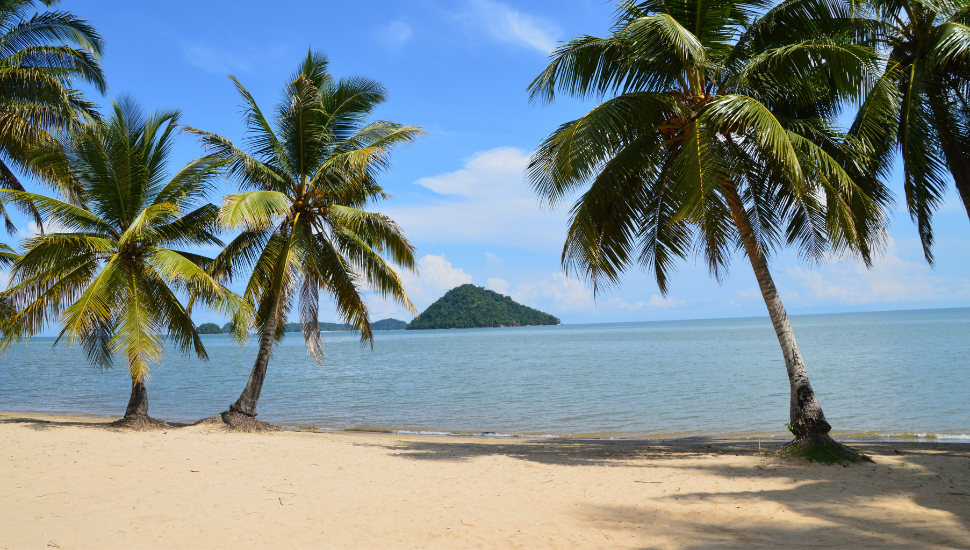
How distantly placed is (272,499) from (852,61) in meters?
8.96

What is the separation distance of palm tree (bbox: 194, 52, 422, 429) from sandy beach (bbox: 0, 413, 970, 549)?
3323 millimetres

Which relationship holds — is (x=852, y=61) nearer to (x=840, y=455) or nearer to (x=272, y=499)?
(x=840, y=455)

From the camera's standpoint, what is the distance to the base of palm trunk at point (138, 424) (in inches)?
446

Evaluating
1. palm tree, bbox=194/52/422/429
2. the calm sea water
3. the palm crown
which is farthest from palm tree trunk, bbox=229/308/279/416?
the palm crown

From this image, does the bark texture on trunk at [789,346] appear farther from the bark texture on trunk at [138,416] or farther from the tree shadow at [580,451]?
the bark texture on trunk at [138,416]

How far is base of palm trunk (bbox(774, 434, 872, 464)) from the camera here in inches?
302

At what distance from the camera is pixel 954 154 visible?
26.9 feet

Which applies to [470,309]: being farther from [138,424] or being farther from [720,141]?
[720,141]

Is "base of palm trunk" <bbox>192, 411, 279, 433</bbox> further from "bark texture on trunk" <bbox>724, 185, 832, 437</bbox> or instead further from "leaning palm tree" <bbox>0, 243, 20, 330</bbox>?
"bark texture on trunk" <bbox>724, 185, 832, 437</bbox>

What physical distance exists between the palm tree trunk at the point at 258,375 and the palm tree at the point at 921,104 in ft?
37.0

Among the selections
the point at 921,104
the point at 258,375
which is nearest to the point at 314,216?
the point at 258,375

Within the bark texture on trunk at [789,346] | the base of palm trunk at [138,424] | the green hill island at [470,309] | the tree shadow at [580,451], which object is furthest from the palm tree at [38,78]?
the green hill island at [470,309]

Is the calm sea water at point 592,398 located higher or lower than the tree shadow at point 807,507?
lower

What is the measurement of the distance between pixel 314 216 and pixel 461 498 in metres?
7.88
